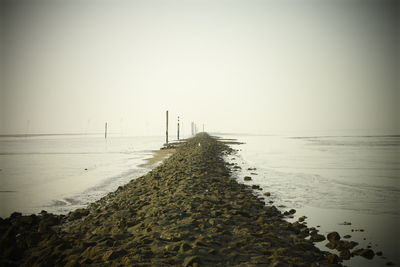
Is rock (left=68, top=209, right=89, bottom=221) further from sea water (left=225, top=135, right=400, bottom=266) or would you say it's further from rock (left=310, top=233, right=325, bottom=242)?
rock (left=310, top=233, right=325, bottom=242)

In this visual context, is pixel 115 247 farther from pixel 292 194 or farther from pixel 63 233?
pixel 292 194

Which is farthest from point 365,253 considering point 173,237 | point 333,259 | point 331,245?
point 173,237

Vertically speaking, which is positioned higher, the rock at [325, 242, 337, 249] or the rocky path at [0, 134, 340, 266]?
the rocky path at [0, 134, 340, 266]

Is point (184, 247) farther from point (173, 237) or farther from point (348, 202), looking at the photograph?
point (348, 202)

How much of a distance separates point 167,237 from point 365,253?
4.84 meters

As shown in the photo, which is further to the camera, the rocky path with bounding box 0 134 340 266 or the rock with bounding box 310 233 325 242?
the rock with bounding box 310 233 325 242

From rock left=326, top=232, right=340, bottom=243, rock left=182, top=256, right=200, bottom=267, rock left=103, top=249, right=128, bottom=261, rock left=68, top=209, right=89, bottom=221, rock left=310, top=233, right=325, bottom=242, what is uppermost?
rock left=182, top=256, right=200, bottom=267

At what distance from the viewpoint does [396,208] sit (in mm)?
→ 9953

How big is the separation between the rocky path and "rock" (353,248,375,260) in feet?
3.00

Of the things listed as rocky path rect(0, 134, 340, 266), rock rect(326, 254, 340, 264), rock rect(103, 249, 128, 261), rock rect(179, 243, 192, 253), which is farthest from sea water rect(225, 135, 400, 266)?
rock rect(103, 249, 128, 261)

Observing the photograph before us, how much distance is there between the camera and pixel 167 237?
20.2 feet

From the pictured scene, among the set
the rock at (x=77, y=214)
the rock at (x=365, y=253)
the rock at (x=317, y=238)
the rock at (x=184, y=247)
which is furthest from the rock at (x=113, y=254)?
the rock at (x=365, y=253)

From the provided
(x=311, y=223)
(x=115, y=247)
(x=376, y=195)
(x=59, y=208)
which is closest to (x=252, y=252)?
(x=115, y=247)

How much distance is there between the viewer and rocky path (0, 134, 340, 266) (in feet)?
17.3
